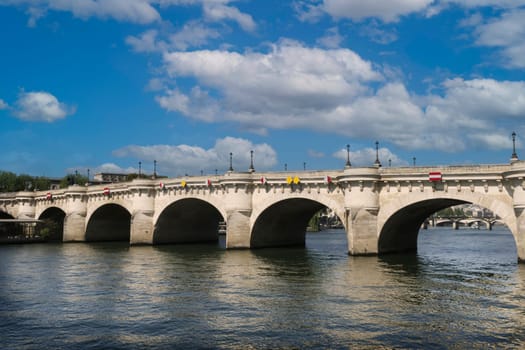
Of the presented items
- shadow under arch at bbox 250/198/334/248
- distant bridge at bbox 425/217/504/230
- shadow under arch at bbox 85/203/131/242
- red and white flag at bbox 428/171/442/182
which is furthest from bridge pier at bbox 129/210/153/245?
distant bridge at bbox 425/217/504/230

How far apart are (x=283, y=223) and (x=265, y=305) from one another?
3957 cm

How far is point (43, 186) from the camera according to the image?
14812 centimetres

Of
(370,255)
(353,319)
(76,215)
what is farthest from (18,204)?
(353,319)

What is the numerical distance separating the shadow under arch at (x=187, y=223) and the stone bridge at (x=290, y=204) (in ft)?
0.48

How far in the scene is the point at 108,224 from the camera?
9156 centimetres

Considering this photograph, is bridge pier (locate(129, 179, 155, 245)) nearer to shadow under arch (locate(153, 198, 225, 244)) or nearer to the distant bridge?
shadow under arch (locate(153, 198, 225, 244))

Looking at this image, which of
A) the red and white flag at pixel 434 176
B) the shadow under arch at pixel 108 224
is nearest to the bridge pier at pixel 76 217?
the shadow under arch at pixel 108 224

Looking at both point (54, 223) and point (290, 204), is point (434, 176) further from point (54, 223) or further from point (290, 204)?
point (54, 223)

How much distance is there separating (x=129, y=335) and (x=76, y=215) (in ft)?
236

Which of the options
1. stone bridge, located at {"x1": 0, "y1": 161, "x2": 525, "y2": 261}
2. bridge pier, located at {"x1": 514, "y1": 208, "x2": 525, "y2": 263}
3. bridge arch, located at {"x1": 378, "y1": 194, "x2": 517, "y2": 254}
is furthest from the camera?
stone bridge, located at {"x1": 0, "y1": 161, "x2": 525, "y2": 261}

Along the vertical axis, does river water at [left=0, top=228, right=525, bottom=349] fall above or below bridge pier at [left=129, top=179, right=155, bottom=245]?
below

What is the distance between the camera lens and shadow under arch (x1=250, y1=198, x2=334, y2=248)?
61.2 meters

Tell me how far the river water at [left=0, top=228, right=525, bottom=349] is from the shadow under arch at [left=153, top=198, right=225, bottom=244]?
81.9ft

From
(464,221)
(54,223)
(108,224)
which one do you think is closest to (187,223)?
(108,224)
